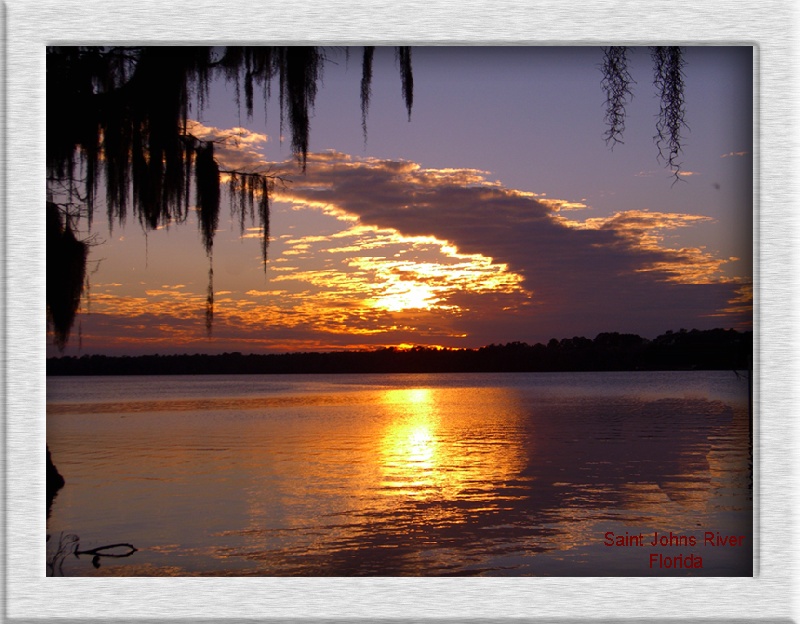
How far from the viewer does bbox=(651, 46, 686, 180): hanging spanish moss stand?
148 inches

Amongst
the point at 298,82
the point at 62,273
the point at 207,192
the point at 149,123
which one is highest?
the point at 298,82

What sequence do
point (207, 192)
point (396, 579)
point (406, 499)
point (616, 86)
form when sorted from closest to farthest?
point (396, 579) → point (616, 86) → point (207, 192) → point (406, 499)

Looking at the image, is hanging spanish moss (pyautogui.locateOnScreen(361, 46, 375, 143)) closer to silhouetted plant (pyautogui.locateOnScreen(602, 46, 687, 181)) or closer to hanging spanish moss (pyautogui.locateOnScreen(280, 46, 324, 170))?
hanging spanish moss (pyautogui.locateOnScreen(280, 46, 324, 170))

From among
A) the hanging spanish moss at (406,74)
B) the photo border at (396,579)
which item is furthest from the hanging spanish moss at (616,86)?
the hanging spanish moss at (406,74)

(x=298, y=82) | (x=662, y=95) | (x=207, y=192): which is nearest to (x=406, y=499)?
(x=207, y=192)

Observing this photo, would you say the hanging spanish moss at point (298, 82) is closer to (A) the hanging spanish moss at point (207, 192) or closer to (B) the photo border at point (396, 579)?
(A) the hanging spanish moss at point (207, 192)

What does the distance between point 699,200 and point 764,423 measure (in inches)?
60.9

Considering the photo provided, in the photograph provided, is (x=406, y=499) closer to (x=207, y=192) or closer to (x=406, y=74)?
(x=207, y=192)

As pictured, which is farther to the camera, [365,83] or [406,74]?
[365,83]

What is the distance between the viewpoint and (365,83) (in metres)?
4.18

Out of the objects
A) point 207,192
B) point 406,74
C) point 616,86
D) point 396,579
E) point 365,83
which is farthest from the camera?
point 207,192

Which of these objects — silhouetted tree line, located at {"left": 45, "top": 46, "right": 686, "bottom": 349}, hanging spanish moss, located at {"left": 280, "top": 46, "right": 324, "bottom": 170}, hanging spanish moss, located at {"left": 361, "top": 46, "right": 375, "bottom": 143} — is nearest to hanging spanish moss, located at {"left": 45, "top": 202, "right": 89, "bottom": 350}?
silhouetted tree line, located at {"left": 45, "top": 46, "right": 686, "bottom": 349}

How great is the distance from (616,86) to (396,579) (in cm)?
248

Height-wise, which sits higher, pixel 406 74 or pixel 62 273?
pixel 406 74
